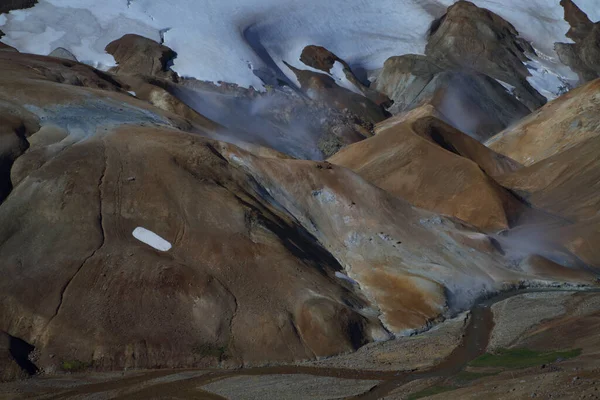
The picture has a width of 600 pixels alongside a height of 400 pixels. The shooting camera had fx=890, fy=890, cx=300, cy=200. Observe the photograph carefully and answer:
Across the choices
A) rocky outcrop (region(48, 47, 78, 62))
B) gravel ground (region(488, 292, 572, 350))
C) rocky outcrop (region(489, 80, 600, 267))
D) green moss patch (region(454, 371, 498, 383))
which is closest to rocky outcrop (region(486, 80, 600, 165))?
rocky outcrop (region(489, 80, 600, 267))

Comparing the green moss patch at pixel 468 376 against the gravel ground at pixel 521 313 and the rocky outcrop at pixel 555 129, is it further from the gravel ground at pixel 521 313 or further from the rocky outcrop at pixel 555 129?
the rocky outcrop at pixel 555 129

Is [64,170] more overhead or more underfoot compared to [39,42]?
more overhead

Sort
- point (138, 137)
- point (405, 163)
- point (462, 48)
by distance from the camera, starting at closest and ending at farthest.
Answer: point (138, 137)
point (405, 163)
point (462, 48)

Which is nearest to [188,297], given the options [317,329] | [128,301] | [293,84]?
[128,301]

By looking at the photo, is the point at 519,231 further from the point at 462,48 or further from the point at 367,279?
the point at 462,48

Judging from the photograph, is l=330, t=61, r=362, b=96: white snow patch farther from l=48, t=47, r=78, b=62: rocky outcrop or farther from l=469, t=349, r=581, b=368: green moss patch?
l=469, t=349, r=581, b=368: green moss patch

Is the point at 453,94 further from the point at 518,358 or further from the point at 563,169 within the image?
the point at 518,358
